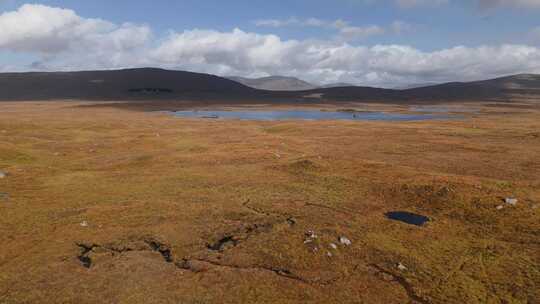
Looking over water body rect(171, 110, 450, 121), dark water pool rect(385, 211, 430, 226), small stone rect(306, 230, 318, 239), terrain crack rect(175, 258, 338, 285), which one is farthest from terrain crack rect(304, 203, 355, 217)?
water body rect(171, 110, 450, 121)

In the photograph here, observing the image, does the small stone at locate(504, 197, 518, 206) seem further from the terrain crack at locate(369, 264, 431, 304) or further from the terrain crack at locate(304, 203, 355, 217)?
the terrain crack at locate(369, 264, 431, 304)

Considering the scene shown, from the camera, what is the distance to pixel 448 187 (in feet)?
103

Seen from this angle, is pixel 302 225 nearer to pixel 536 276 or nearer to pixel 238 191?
pixel 238 191

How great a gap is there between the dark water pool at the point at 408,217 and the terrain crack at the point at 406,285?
24.7 feet

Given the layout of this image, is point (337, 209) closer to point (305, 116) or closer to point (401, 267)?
point (401, 267)

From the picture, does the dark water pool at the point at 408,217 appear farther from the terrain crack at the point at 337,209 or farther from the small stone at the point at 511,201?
the small stone at the point at 511,201

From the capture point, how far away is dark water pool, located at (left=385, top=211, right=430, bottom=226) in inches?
1000

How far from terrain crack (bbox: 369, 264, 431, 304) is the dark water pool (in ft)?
24.7

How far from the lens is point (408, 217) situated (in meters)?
26.6

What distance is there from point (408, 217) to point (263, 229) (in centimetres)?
991

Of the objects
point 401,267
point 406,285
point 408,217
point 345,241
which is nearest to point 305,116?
point 408,217

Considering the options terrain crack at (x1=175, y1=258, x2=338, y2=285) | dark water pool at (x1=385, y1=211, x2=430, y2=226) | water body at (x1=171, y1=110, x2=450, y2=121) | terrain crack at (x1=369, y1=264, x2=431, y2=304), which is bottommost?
terrain crack at (x1=369, y1=264, x2=431, y2=304)

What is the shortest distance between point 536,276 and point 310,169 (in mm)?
23075

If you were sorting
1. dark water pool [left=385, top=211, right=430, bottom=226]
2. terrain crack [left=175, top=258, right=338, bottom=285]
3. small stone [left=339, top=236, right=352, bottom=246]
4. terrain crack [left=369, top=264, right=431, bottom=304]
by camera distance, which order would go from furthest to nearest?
1. dark water pool [left=385, top=211, right=430, bottom=226]
2. small stone [left=339, top=236, right=352, bottom=246]
3. terrain crack [left=175, top=258, right=338, bottom=285]
4. terrain crack [left=369, top=264, right=431, bottom=304]
